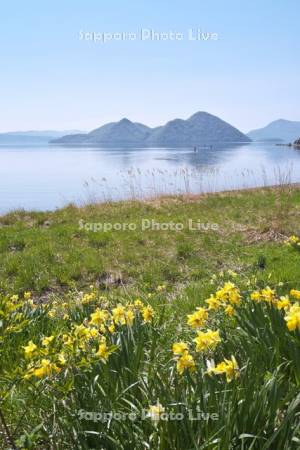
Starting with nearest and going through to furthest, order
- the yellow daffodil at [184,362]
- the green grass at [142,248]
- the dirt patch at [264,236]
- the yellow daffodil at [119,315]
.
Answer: the yellow daffodil at [184,362] < the yellow daffodil at [119,315] < the green grass at [142,248] < the dirt patch at [264,236]

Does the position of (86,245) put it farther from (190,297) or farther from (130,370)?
(130,370)

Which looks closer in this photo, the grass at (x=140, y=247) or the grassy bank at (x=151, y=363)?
the grassy bank at (x=151, y=363)

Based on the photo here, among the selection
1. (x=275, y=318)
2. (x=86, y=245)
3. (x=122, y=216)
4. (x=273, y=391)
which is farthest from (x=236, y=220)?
(x=273, y=391)

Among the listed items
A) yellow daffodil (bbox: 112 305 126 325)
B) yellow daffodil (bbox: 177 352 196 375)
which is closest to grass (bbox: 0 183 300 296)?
yellow daffodil (bbox: 112 305 126 325)

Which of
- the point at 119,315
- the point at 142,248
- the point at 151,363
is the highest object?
the point at 119,315

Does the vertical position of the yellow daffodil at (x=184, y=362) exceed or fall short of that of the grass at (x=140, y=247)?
it exceeds it

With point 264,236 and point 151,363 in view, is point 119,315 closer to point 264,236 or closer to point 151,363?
point 151,363

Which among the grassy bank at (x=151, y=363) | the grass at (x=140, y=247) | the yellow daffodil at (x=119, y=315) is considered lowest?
the grass at (x=140, y=247)

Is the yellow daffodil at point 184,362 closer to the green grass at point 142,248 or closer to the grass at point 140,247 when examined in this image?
the green grass at point 142,248

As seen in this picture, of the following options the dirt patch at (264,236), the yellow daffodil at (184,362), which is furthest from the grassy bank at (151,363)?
the dirt patch at (264,236)

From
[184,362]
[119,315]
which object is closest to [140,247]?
[119,315]

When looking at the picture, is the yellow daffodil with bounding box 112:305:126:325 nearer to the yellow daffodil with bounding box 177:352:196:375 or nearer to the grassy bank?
the grassy bank

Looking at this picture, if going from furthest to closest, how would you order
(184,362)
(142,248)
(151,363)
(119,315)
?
(142,248)
(119,315)
(151,363)
(184,362)

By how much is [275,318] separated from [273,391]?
81cm
